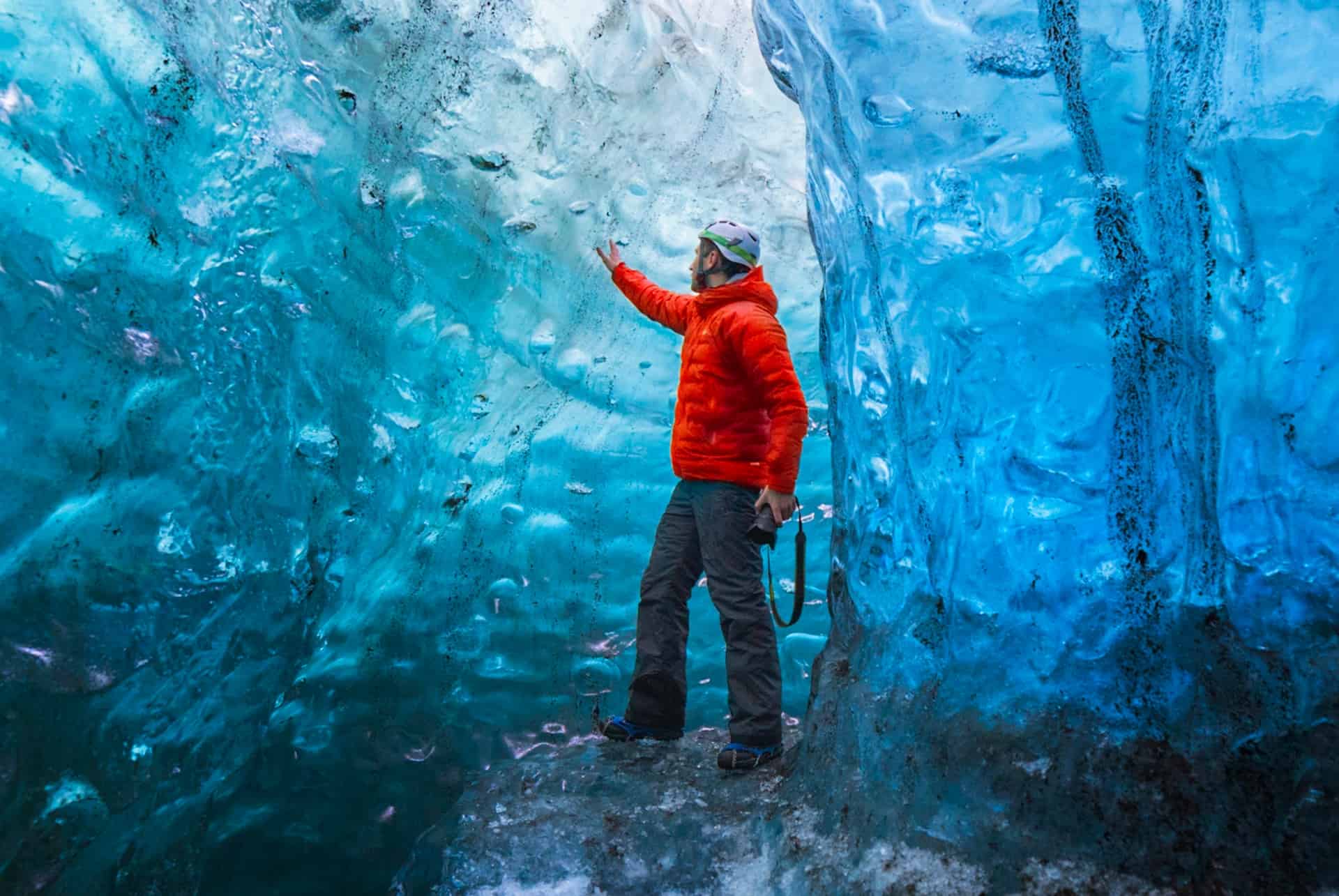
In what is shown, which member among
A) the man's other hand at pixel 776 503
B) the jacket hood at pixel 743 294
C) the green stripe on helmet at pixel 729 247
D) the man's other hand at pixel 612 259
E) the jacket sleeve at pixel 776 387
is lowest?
the man's other hand at pixel 776 503

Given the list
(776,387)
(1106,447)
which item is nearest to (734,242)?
(776,387)

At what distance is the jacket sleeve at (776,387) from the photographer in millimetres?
2713

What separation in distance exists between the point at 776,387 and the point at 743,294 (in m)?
0.38

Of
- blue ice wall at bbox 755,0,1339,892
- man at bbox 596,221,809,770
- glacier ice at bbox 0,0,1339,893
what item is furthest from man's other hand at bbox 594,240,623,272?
blue ice wall at bbox 755,0,1339,892

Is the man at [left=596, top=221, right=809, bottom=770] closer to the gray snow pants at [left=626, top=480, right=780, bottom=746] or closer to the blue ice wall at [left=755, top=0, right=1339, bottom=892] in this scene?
the gray snow pants at [left=626, top=480, right=780, bottom=746]

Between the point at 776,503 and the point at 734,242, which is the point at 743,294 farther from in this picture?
the point at 776,503

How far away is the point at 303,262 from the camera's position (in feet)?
11.3

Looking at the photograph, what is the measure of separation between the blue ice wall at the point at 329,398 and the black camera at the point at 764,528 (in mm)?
1328

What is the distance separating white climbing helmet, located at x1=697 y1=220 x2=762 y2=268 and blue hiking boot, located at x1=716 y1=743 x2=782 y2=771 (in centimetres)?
150

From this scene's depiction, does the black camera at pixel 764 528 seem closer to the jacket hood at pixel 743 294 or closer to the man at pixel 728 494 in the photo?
the man at pixel 728 494

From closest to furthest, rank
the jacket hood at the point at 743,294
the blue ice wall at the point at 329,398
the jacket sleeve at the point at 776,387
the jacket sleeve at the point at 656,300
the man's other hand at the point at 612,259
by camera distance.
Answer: the blue ice wall at the point at 329,398
the jacket sleeve at the point at 776,387
the jacket hood at the point at 743,294
the jacket sleeve at the point at 656,300
the man's other hand at the point at 612,259

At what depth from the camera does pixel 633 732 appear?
3.09 metres

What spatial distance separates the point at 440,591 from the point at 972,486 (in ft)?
9.01

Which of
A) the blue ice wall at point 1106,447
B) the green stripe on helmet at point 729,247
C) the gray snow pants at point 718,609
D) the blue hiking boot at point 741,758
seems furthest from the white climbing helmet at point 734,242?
the blue hiking boot at point 741,758
